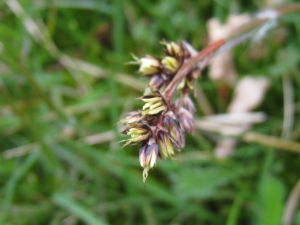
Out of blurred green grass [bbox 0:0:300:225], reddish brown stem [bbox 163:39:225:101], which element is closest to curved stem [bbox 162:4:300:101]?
reddish brown stem [bbox 163:39:225:101]

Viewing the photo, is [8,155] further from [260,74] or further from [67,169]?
[260,74]

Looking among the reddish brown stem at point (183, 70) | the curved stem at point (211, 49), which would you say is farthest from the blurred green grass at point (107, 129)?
the reddish brown stem at point (183, 70)

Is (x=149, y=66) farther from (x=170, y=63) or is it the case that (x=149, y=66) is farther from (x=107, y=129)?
(x=107, y=129)

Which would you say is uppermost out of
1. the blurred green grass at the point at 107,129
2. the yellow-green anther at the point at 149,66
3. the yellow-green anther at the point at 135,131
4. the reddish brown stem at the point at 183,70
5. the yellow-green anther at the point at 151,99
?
the blurred green grass at the point at 107,129

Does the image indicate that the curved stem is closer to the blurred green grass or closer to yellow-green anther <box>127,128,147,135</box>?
yellow-green anther <box>127,128,147,135</box>

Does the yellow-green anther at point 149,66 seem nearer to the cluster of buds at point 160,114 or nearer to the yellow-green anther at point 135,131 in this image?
the cluster of buds at point 160,114

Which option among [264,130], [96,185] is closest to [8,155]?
[96,185]

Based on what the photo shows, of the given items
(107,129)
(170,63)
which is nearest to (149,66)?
(170,63)
